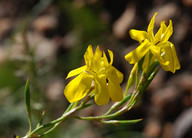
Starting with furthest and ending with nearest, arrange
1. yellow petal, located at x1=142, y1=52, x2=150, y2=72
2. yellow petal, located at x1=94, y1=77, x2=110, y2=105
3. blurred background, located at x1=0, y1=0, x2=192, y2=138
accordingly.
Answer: blurred background, located at x1=0, y1=0, x2=192, y2=138
yellow petal, located at x1=142, y1=52, x2=150, y2=72
yellow petal, located at x1=94, y1=77, x2=110, y2=105

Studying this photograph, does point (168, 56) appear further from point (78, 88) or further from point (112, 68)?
point (78, 88)

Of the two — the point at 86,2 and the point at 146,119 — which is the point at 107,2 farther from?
the point at 146,119

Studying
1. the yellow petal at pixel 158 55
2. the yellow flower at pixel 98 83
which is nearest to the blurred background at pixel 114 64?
the yellow flower at pixel 98 83

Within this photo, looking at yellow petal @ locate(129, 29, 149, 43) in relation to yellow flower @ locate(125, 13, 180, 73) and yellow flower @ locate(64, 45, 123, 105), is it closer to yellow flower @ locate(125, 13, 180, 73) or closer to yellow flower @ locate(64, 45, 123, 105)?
yellow flower @ locate(125, 13, 180, 73)

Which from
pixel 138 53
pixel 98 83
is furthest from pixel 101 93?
pixel 138 53

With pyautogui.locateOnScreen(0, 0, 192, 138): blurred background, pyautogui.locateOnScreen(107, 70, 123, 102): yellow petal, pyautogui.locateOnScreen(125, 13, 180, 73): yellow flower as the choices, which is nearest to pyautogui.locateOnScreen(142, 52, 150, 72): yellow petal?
pyautogui.locateOnScreen(125, 13, 180, 73): yellow flower
